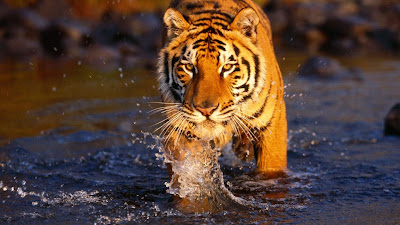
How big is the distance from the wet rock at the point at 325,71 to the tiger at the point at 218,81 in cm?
498

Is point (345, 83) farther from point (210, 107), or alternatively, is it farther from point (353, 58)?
point (210, 107)

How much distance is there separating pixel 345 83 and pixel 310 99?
125cm

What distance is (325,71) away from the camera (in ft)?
29.7

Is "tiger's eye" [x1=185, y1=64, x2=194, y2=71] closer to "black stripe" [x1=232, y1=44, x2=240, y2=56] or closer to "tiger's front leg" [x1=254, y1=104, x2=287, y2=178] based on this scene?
"black stripe" [x1=232, y1=44, x2=240, y2=56]

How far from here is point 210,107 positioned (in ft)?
11.1

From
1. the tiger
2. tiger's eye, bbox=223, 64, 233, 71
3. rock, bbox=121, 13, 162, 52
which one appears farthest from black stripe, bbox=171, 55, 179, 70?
rock, bbox=121, 13, 162, 52

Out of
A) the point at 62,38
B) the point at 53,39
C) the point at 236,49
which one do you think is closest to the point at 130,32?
the point at 62,38

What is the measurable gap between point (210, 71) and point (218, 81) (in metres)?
0.07

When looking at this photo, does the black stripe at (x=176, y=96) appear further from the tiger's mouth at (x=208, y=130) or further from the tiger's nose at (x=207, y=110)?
the tiger's nose at (x=207, y=110)

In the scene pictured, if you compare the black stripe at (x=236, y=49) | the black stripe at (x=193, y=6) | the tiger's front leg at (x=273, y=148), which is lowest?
the tiger's front leg at (x=273, y=148)

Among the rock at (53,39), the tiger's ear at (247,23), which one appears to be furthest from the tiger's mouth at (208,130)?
the rock at (53,39)

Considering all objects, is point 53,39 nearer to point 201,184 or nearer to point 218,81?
point 201,184

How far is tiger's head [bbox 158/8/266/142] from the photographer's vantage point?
3.47 metres

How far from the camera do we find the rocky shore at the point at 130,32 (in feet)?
35.7
